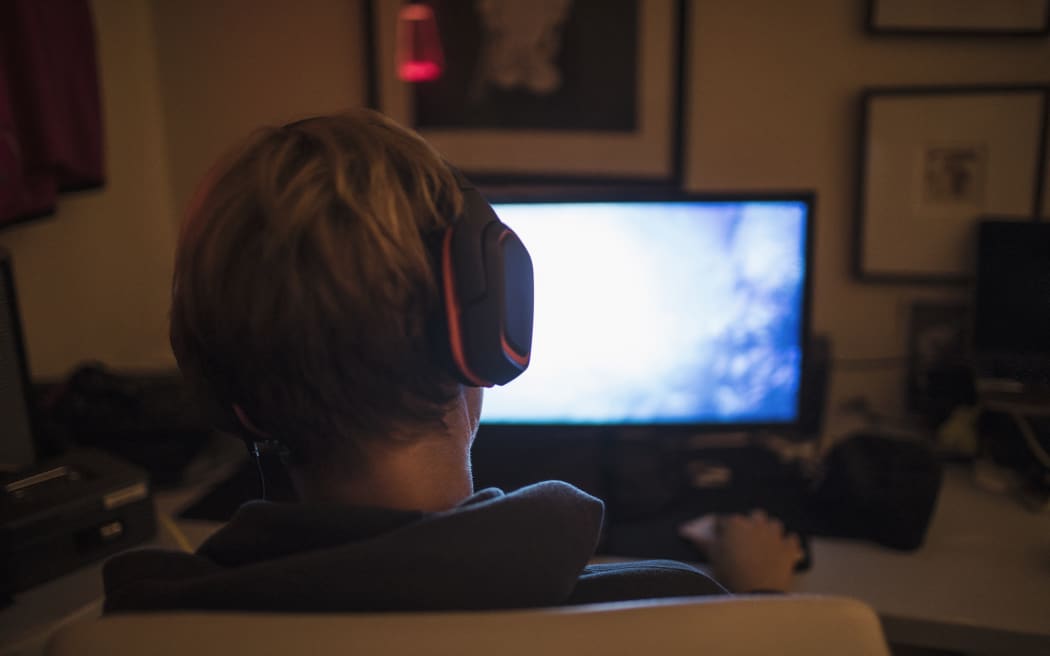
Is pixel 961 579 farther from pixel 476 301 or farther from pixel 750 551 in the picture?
pixel 476 301

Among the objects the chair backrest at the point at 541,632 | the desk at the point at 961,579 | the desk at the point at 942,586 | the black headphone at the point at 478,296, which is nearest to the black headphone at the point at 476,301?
the black headphone at the point at 478,296

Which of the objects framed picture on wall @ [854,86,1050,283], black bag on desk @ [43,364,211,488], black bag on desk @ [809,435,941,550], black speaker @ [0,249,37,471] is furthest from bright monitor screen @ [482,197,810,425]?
black speaker @ [0,249,37,471]

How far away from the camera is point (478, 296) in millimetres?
555

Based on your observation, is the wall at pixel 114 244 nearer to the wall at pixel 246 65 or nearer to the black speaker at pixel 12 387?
the wall at pixel 246 65

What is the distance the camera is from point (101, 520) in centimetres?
101

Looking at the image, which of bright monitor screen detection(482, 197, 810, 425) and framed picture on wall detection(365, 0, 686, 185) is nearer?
bright monitor screen detection(482, 197, 810, 425)

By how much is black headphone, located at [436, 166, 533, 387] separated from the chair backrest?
0.21 m

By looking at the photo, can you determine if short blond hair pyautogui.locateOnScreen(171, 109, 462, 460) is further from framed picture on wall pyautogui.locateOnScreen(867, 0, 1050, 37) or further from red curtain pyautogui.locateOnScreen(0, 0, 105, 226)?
framed picture on wall pyautogui.locateOnScreen(867, 0, 1050, 37)

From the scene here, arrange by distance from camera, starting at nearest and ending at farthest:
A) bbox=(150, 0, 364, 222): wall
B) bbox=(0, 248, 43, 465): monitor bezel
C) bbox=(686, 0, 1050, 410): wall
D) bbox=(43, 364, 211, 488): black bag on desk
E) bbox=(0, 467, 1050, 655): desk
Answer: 1. bbox=(0, 467, 1050, 655): desk
2. bbox=(0, 248, 43, 465): monitor bezel
3. bbox=(43, 364, 211, 488): black bag on desk
4. bbox=(686, 0, 1050, 410): wall
5. bbox=(150, 0, 364, 222): wall

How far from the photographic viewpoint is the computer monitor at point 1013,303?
4.36 feet

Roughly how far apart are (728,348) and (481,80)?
715mm

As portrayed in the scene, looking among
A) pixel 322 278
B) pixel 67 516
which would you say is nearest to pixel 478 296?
pixel 322 278

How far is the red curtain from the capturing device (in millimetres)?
1235

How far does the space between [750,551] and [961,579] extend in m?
0.27
